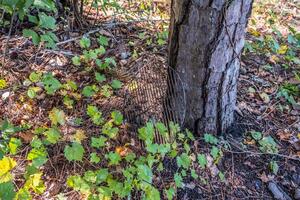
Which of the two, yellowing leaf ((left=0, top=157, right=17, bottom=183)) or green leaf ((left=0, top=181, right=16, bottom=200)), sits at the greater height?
green leaf ((left=0, top=181, right=16, bottom=200))

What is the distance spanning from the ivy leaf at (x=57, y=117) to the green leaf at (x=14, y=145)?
7.9 inches

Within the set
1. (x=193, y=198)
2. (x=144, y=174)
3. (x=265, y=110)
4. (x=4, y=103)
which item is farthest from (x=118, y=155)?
(x=265, y=110)

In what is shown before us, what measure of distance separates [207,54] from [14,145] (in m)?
0.99

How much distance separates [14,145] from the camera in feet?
4.99

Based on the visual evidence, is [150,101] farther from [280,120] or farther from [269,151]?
[280,120]

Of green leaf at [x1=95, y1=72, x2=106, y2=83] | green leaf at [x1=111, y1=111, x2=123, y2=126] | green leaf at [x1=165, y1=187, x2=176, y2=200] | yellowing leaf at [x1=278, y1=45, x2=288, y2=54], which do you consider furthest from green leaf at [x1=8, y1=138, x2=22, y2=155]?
yellowing leaf at [x1=278, y1=45, x2=288, y2=54]

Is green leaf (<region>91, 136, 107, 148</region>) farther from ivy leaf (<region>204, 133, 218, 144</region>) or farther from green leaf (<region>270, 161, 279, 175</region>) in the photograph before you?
green leaf (<region>270, 161, 279, 175</region>)

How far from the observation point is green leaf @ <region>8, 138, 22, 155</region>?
1.49m

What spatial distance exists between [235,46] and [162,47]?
835 mm

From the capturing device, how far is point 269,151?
1837mm

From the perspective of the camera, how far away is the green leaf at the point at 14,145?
4.89 feet

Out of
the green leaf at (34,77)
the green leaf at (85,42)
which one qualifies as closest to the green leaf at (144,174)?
the green leaf at (34,77)

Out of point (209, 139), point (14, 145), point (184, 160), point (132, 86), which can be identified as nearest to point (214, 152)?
point (209, 139)

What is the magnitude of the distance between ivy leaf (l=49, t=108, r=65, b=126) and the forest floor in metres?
0.01
